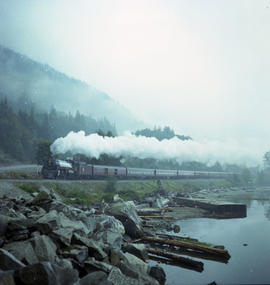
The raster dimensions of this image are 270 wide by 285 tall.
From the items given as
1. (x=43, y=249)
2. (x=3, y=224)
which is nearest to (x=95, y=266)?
(x=43, y=249)

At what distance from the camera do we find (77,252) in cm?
767

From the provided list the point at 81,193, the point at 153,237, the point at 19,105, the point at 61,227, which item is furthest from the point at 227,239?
the point at 19,105

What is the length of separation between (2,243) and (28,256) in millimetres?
1469

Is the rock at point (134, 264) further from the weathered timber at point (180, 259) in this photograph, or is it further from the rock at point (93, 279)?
the weathered timber at point (180, 259)

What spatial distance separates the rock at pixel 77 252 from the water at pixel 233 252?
3.56m

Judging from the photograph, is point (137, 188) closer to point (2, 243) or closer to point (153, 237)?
point (153, 237)

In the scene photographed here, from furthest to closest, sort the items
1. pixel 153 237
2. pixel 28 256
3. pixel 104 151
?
1. pixel 104 151
2. pixel 153 237
3. pixel 28 256

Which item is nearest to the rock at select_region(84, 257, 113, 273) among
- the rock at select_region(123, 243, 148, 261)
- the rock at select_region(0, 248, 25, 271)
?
the rock at select_region(0, 248, 25, 271)

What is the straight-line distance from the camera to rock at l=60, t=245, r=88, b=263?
24.7 feet

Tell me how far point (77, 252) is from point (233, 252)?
29.0 feet

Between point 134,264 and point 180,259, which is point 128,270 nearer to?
point 134,264

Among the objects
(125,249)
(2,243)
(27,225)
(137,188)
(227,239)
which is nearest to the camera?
(2,243)

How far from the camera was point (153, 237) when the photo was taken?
46.3ft

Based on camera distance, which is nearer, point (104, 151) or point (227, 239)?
point (227, 239)
